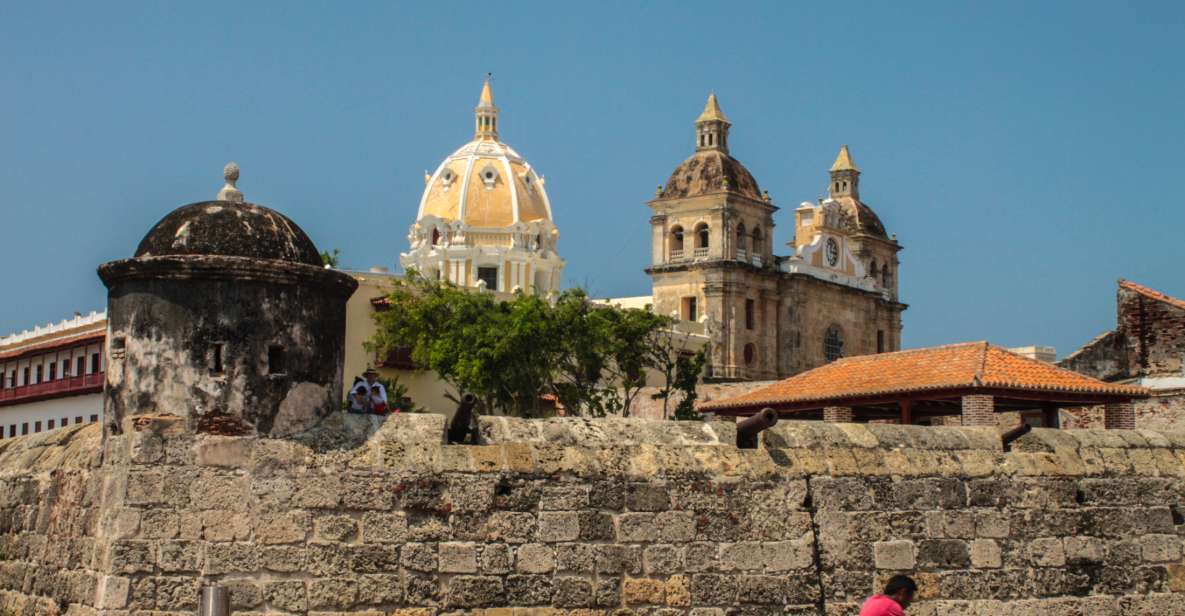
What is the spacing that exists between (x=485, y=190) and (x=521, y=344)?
107 ft

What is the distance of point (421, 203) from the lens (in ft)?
257

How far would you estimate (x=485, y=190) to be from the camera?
251 ft

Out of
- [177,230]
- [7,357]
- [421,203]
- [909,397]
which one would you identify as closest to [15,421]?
[7,357]

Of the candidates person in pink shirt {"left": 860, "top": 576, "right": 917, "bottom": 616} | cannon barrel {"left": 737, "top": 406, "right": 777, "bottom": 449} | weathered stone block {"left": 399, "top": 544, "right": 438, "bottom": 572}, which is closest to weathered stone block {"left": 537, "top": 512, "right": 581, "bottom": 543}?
weathered stone block {"left": 399, "top": 544, "right": 438, "bottom": 572}

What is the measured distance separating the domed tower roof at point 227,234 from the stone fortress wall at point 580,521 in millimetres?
1200

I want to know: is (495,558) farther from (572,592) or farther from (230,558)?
(230,558)

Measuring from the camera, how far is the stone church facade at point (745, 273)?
7050 cm

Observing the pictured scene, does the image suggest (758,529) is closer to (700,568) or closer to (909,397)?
(700,568)

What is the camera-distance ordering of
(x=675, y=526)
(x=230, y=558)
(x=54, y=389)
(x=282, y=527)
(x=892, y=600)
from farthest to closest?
(x=54, y=389) → (x=675, y=526) → (x=282, y=527) → (x=230, y=558) → (x=892, y=600)

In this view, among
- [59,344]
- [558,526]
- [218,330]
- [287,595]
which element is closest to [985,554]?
[558,526]

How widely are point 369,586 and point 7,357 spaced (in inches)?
1980

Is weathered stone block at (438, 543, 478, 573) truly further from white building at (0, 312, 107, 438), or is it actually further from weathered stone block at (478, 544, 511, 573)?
white building at (0, 312, 107, 438)

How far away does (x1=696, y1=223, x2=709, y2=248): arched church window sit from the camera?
71.9 meters

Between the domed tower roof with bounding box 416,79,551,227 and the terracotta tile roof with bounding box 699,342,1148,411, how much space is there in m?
44.5
